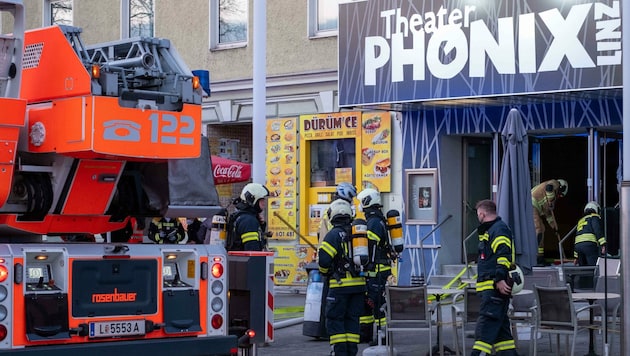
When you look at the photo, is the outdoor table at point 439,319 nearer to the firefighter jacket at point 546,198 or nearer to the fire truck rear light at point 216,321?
the fire truck rear light at point 216,321

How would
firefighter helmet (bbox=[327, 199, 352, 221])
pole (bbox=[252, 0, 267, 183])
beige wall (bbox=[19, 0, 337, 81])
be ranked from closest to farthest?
firefighter helmet (bbox=[327, 199, 352, 221]) < pole (bbox=[252, 0, 267, 183]) < beige wall (bbox=[19, 0, 337, 81])

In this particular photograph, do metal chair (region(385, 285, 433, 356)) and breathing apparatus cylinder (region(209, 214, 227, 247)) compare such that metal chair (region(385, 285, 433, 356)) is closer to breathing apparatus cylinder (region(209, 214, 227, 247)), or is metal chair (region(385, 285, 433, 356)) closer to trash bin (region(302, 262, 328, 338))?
trash bin (region(302, 262, 328, 338))

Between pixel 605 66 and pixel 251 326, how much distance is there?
311 inches

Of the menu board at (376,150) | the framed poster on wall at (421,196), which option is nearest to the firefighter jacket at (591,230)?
the framed poster on wall at (421,196)

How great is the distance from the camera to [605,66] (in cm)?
1645

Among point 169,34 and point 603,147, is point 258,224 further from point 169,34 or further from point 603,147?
point 169,34

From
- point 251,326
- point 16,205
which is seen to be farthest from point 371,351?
point 16,205

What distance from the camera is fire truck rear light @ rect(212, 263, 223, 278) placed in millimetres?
9609

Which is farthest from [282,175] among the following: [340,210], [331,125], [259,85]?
[340,210]

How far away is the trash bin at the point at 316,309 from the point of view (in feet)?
48.3

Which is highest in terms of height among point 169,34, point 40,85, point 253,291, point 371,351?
point 169,34

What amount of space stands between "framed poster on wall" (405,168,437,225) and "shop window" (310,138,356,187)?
128 cm

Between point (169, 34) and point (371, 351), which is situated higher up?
point (169, 34)

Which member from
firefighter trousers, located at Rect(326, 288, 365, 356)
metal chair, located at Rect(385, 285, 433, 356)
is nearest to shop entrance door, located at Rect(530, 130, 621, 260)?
metal chair, located at Rect(385, 285, 433, 356)
